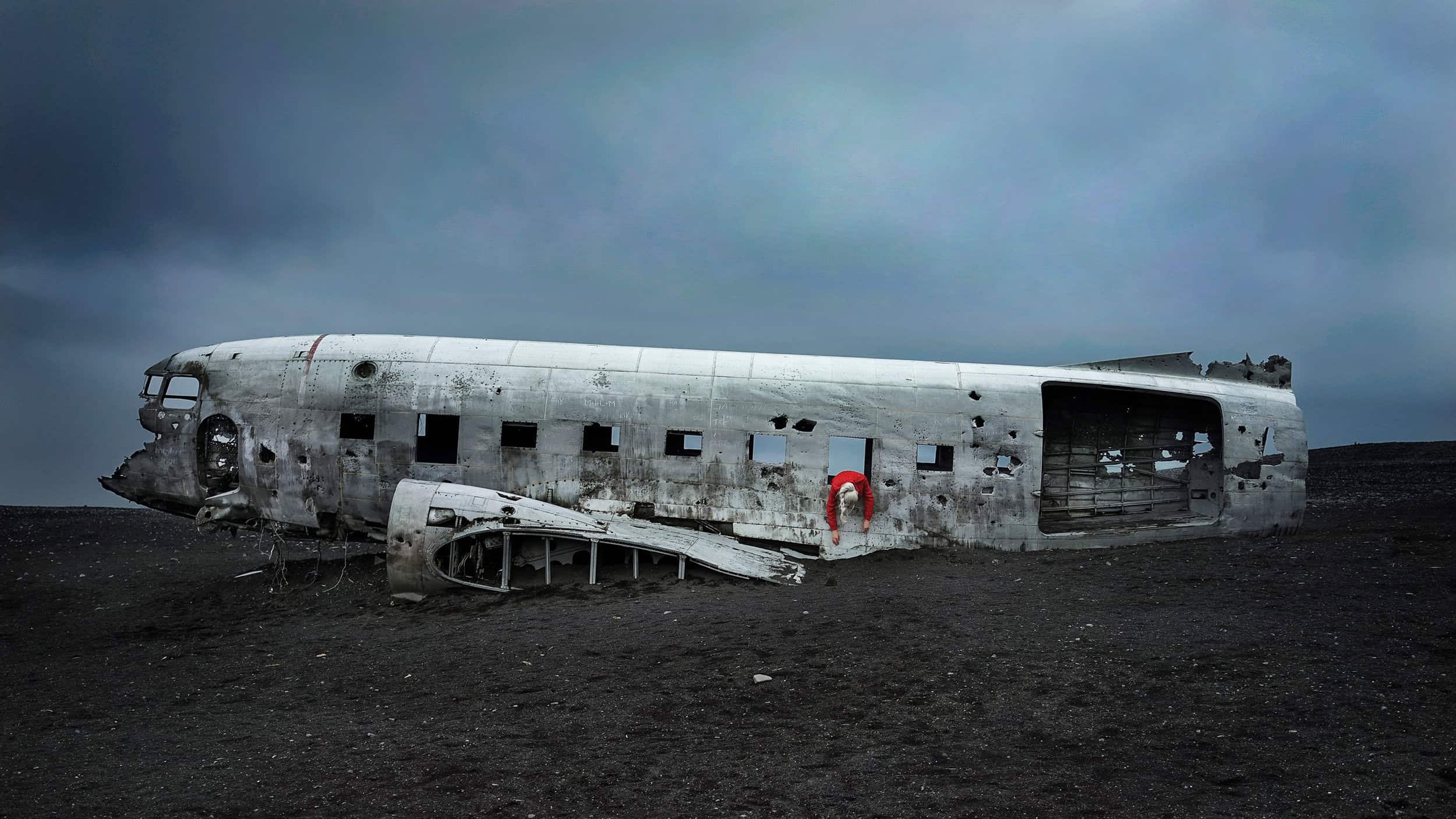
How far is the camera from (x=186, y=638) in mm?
13289

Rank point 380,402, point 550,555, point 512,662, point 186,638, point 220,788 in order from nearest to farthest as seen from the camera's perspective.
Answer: point 220,788 < point 512,662 < point 186,638 < point 550,555 < point 380,402

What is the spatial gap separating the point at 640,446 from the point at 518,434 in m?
2.18

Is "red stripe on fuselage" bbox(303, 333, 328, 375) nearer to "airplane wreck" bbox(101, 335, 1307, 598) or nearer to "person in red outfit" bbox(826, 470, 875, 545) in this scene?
"airplane wreck" bbox(101, 335, 1307, 598)

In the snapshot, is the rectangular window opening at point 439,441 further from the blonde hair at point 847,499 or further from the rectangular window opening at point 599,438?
the blonde hair at point 847,499

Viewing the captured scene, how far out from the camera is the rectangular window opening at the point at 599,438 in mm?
15422

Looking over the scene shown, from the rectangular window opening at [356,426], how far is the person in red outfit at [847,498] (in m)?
8.26

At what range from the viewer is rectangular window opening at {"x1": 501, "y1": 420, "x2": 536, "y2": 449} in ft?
50.7

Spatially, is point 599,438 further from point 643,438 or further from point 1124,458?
point 1124,458

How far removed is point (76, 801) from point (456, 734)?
3081 mm

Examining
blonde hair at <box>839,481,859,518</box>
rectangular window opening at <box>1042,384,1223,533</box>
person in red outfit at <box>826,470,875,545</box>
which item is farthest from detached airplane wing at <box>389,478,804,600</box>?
rectangular window opening at <box>1042,384,1223,533</box>

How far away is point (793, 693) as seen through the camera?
9508mm

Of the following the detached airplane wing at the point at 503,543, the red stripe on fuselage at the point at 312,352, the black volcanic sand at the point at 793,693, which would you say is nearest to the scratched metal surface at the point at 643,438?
the red stripe on fuselage at the point at 312,352

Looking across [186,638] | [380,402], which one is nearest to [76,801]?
[186,638]

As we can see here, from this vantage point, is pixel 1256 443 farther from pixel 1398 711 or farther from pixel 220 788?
pixel 220 788
